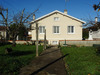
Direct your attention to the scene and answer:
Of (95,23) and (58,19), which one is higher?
(58,19)

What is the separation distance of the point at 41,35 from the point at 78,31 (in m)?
6.82

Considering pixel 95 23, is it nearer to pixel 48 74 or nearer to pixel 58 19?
pixel 48 74

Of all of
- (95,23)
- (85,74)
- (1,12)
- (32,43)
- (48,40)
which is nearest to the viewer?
(85,74)

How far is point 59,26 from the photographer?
1789 centimetres

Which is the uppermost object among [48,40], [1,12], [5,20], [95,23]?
[1,12]

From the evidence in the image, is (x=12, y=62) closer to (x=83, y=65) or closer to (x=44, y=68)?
(x=44, y=68)

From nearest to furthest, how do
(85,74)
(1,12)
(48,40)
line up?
(85,74)
(1,12)
(48,40)

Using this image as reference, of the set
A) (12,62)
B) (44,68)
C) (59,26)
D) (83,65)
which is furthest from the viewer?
(59,26)

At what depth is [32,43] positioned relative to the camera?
55.4 feet

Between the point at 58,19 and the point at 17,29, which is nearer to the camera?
the point at 17,29

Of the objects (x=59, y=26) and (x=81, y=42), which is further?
(x=59, y=26)

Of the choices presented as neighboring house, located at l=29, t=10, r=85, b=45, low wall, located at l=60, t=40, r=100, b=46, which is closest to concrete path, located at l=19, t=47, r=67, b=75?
low wall, located at l=60, t=40, r=100, b=46

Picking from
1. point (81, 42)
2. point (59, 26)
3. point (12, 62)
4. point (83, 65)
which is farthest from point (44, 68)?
point (59, 26)

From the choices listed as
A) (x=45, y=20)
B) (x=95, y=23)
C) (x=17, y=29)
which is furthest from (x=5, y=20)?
(x=95, y=23)
